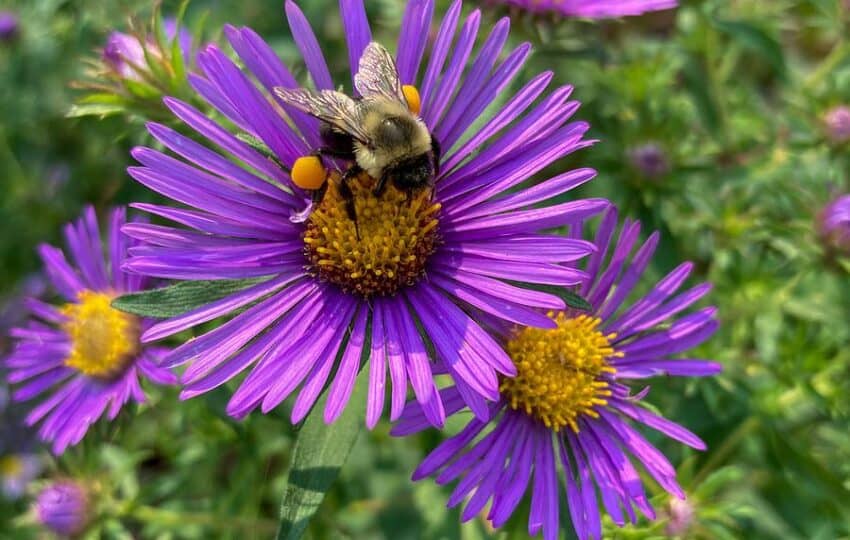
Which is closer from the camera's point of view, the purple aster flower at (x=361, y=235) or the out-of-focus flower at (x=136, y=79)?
the purple aster flower at (x=361, y=235)

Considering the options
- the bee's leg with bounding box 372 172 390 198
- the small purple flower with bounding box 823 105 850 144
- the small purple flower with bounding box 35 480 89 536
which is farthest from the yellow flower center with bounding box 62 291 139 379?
the small purple flower with bounding box 823 105 850 144

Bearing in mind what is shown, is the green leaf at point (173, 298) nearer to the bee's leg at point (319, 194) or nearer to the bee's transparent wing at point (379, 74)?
the bee's leg at point (319, 194)

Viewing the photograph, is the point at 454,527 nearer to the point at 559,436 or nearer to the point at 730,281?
the point at 559,436

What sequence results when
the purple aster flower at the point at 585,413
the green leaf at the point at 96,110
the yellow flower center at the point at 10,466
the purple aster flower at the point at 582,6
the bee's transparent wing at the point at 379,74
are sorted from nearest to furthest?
1. the purple aster flower at the point at 585,413
2. the bee's transparent wing at the point at 379,74
3. the green leaf at the point at 96,110
4. the purple aster flower at the point at 582,6
5. the yellow flower center at the point at 10,466

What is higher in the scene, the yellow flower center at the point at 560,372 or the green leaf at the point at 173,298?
the green leaf at the point at 173,298

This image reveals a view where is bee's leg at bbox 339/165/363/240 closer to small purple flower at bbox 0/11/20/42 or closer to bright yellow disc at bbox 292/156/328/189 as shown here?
bright yellow disc at bbox 292/156/328/189

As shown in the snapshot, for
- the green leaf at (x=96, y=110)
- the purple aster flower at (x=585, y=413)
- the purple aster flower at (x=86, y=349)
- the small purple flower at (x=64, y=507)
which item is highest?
the green leaf at (x=96, y=110)

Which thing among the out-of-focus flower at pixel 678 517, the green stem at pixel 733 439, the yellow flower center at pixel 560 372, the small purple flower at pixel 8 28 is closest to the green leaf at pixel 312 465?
the yellow flower center at pixel 560 372

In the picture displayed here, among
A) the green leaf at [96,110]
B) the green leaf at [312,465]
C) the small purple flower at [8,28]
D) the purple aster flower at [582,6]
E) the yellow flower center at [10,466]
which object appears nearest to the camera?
the green leaf at [312,465]
